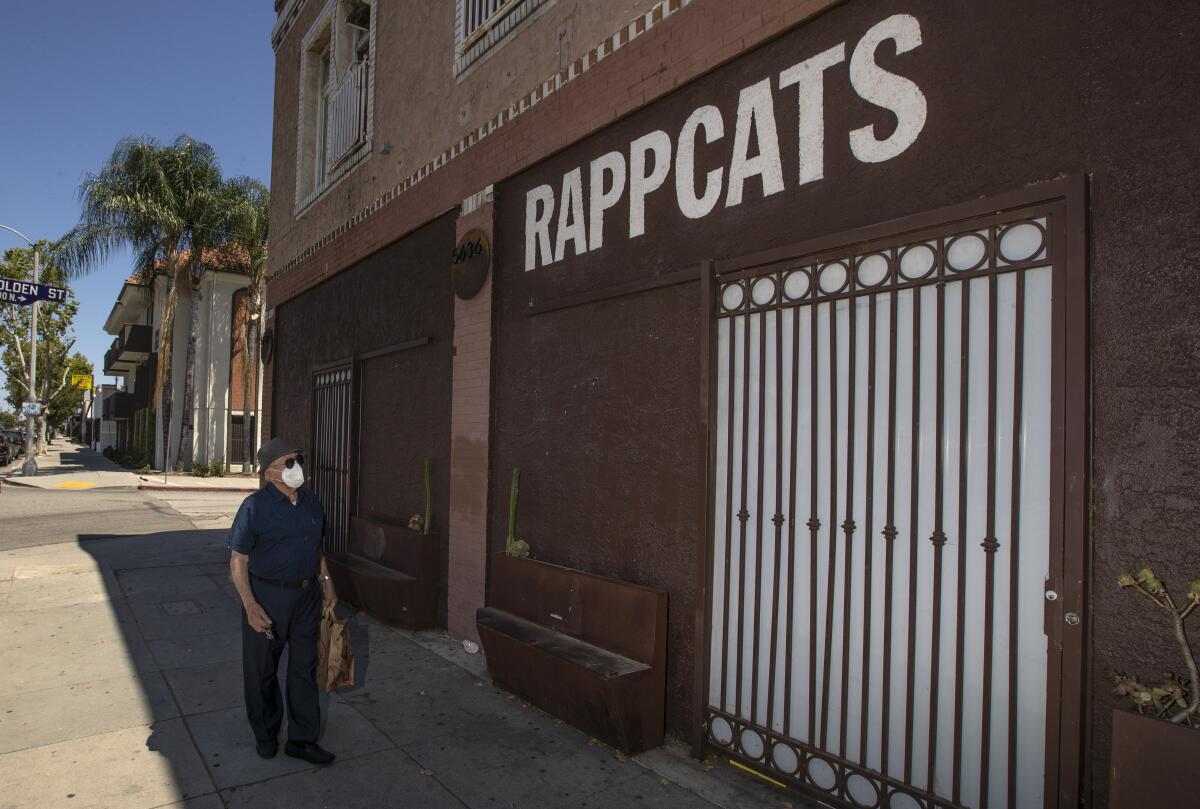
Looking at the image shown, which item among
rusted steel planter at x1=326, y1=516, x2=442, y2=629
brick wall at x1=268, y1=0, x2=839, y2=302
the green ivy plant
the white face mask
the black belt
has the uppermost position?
brick wall at x1=268, y1=0, x2=839, y2=302

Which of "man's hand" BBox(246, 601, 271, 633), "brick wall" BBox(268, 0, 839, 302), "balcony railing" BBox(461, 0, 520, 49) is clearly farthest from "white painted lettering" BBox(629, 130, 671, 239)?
"man's hand" BBox(246, 601, 271, 633)

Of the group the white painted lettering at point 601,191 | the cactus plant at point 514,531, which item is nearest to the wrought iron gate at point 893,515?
the white painted lettering at point 601,191

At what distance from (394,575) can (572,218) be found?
390cm

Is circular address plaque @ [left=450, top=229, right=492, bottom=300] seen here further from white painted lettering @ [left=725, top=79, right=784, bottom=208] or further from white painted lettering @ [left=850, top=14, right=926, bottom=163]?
white painted lettering @ [left=850, top=14, right=926, bottom=163]

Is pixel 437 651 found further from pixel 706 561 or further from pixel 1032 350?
pixel 1032 350

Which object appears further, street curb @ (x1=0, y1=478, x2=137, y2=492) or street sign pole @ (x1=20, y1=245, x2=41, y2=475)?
street sign pole @ (x1=20, y1=245, x2=41, y2=475)

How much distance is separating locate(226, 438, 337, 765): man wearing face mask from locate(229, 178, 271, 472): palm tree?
2248 cm

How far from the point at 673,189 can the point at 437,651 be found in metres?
4.28

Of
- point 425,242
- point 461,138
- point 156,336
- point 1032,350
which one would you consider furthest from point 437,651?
point 156,336

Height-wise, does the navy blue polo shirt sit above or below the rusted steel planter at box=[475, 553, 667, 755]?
above

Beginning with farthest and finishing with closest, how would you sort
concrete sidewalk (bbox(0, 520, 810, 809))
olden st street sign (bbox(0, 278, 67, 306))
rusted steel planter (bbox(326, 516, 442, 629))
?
olden st street sign (bbox(0, 278, 67, 306)) < rusted steel planter (bbox(326, 516, 442, 629)) < concrete sidewalk (bbox(0, 520, 810, 809))

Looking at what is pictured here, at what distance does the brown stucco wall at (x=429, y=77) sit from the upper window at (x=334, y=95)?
279 mm

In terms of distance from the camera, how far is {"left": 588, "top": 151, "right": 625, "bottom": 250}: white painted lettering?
5.25 meters

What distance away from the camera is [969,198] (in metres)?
3.30
